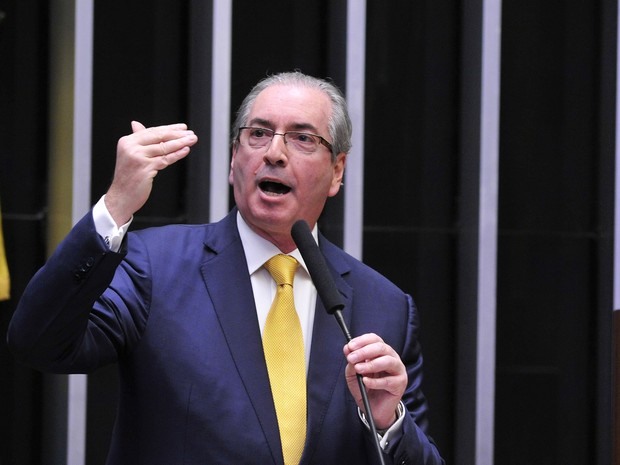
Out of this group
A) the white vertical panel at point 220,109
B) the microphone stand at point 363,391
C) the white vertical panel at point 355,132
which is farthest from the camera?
the white vertical panel at point 355,132

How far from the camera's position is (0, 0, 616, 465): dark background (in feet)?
16.5

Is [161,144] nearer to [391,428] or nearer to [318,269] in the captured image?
[318,269]

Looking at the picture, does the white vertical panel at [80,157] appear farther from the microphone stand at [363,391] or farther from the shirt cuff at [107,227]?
the microphone stand at [363,391]

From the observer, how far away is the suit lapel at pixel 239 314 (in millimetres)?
2125

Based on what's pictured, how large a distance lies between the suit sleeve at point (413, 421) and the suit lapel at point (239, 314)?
0.78 feet

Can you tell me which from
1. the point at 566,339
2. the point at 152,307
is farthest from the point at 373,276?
the point at 566,339

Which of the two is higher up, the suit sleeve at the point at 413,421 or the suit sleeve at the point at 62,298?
the suit sleeve at the point at 62,298

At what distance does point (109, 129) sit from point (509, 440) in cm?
243

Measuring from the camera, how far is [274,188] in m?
2.34

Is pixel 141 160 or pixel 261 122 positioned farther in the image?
pixel 261 122

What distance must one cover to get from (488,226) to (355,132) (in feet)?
2.57

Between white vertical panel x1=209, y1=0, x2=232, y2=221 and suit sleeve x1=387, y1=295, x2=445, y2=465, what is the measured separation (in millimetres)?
2436

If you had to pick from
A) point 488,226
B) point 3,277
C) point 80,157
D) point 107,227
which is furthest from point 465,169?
point 107,227

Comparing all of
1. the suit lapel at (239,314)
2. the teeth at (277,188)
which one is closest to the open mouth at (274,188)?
the teeth at (277,188)
